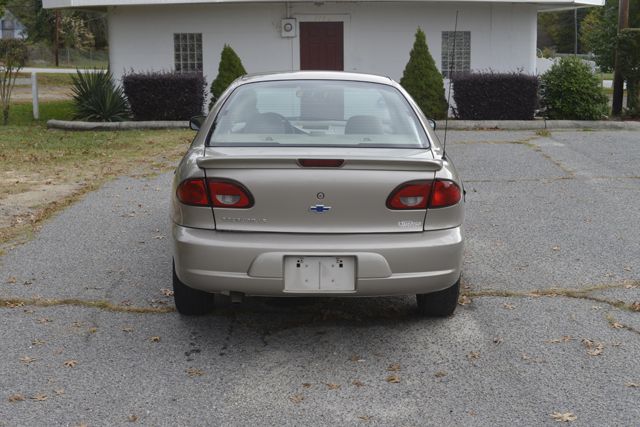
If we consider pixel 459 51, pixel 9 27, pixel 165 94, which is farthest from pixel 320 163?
pixel 9 27

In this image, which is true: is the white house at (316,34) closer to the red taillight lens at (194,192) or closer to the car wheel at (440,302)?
the car wheel at (440,302)

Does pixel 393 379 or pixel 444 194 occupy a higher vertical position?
pixel 444 194

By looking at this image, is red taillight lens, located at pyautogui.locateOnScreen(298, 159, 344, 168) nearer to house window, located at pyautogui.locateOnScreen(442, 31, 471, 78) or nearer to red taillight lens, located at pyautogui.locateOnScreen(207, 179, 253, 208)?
red taillight lens, located at pyautogui.locateOnScreen(207, 179, 253, 208)

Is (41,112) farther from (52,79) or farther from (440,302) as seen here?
(440,302)

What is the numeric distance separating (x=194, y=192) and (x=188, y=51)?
16.9m

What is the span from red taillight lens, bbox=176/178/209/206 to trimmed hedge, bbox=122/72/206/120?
544 inches

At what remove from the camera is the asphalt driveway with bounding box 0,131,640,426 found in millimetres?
4266

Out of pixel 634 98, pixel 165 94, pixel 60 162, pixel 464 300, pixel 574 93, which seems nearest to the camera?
pixel 464 300

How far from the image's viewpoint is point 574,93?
1867cm

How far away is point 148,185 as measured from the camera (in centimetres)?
1113

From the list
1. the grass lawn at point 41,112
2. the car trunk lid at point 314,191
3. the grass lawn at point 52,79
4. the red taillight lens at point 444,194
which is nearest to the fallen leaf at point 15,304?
the car trunk lid at point 314,191

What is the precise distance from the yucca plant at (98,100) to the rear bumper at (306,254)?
48.1ft

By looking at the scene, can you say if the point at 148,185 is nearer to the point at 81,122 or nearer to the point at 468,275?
the point at 468,275

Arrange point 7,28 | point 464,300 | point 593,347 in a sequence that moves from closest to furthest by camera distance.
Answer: point 593,347, point 464,300, point 7,28
